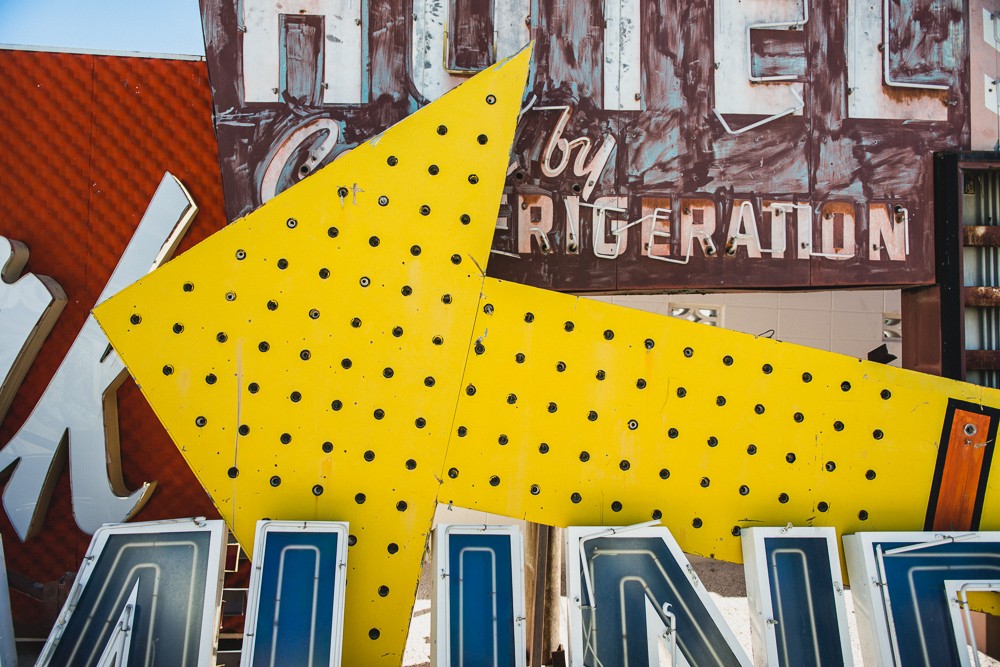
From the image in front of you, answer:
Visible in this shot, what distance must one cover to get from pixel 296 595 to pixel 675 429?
2564mm

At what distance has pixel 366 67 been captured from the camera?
21.2ft

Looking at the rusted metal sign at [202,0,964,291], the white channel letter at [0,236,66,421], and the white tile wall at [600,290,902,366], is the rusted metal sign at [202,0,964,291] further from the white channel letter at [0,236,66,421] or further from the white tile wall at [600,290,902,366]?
the white tile wall at [600,290,902,366]

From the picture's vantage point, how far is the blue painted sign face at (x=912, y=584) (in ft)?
16.0

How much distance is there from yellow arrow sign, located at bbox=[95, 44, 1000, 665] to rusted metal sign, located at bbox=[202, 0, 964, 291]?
1.21 metres

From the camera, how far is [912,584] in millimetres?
5035

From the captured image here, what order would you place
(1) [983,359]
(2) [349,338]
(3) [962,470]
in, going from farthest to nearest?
(1) [983,359], (3) [962,470], (2) [349,338]

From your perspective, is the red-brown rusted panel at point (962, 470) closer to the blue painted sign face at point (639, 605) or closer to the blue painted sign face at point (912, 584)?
the blue painted sign face at point (912, 584)

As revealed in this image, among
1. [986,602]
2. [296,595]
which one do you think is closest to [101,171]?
[296,595]

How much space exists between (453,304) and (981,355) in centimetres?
431

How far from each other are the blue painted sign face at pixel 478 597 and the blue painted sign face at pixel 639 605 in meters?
0.35

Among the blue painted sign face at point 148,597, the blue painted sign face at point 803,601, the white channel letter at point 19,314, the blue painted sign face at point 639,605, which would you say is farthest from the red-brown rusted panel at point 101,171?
the blue painted sign face at point 803,601

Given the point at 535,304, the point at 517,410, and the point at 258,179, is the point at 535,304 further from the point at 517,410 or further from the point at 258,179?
the point at 258,179

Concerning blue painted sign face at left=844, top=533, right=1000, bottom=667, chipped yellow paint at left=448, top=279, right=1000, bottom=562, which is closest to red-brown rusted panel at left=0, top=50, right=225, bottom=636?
chipped yellow paint at left=448, top=279, right=1000, bottom=562

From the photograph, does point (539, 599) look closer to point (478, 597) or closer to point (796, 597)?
point (478, 597)
